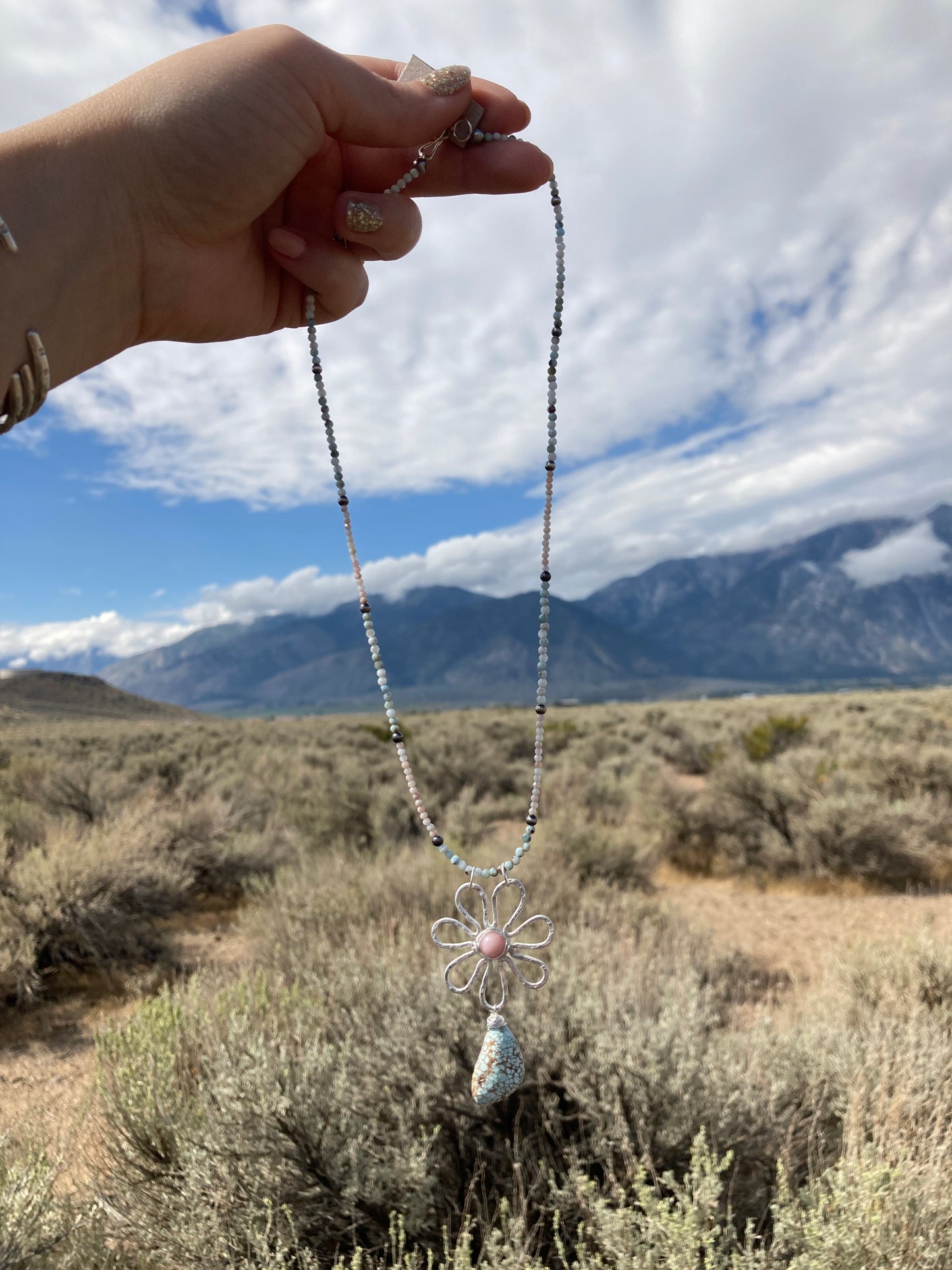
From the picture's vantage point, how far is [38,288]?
1.26 m

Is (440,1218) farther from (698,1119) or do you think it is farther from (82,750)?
(82,750)

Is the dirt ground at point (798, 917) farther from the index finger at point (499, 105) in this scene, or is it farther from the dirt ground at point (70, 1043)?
the index finger at point (499, 105)

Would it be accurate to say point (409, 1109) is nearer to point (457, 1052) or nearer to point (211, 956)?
point (457, 1052)

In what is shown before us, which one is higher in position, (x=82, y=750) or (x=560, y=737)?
(x=82, y=750)

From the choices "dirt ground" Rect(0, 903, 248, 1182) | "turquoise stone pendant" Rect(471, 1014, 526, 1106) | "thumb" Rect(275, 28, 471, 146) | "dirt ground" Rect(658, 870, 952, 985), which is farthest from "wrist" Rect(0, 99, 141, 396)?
"dirt ground" Rect(658, 870, 952, 985)

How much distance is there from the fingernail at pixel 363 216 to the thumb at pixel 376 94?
0.15 meters

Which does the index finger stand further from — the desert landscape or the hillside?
the hillside

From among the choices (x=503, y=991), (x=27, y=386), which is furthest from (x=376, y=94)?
(x=503, y=991)

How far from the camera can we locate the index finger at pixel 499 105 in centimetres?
165

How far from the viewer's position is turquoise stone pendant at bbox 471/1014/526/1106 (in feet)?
5.35

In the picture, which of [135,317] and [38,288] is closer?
[38,288]

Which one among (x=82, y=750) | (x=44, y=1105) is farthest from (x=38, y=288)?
(x=82, y=750)

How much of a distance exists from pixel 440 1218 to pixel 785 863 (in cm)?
663

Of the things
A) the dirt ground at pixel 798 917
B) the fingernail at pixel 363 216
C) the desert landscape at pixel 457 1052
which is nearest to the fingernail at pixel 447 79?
the fingernail at pixel 363 216
